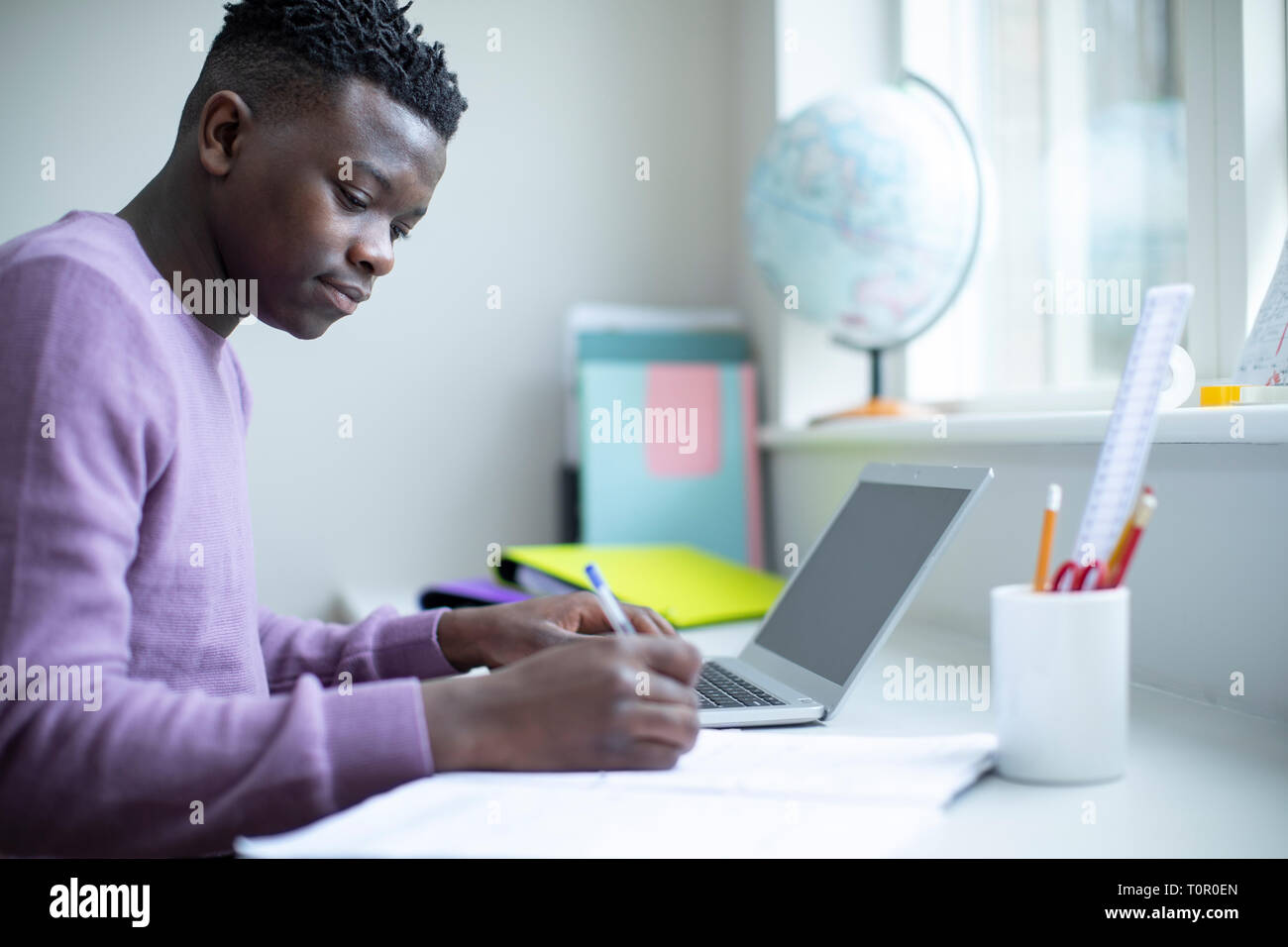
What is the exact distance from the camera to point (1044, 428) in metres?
0.97

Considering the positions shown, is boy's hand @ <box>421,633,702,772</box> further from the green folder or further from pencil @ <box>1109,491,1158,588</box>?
the green folder

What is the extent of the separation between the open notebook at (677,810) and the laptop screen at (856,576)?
18 cm

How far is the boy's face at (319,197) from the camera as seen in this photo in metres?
0.72

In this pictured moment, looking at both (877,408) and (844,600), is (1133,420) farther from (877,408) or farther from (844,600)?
(877,408)

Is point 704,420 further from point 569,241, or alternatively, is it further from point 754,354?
point 569,241

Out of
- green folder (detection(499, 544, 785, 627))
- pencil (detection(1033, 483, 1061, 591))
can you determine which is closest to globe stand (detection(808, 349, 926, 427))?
green folder (detection(499, 544, 785, 627))

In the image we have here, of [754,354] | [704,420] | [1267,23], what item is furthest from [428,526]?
[1267,23]

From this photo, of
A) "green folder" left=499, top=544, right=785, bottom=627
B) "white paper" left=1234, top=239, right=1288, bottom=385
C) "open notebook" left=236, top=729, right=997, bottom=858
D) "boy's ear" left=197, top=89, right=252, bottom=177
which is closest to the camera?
"open notebook" left=236, top=729, right=997, bottom=858

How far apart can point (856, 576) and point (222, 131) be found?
23.8 inches

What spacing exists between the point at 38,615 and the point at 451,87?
50cm

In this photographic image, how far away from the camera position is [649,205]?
177 cm

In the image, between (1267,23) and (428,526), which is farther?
(428,526)

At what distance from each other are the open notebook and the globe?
784mm

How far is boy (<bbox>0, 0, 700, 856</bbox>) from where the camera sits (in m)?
0.53
